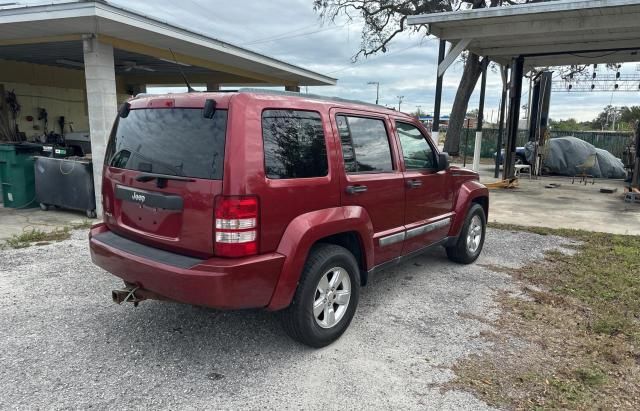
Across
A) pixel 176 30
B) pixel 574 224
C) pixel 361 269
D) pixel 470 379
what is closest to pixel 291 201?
pixel 361 269

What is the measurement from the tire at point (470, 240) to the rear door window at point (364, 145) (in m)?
1.80

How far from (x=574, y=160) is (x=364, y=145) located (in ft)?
51.0

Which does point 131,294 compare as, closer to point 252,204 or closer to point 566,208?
point 252,204

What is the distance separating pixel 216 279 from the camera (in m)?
2.60

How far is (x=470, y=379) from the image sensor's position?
115 inches

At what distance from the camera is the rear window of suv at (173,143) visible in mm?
2717

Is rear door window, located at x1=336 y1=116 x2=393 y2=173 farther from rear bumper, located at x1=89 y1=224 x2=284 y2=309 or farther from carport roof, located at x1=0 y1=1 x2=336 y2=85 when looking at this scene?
carport roof, located at x1=0 y1=1 x2=336 y2=85

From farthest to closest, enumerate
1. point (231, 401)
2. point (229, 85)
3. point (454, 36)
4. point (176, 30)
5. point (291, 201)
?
point (229, 85) < point (454, 36) < point (176, 30) < point (291, 201) < point (231, 401)

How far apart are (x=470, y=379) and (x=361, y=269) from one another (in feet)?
3.76

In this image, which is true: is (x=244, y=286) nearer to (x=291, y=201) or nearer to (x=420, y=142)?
(x=291, y=201)

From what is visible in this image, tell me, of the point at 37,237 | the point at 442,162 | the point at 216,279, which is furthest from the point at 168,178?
the point at 37,237

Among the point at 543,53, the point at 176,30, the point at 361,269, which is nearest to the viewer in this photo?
the point at 361,269

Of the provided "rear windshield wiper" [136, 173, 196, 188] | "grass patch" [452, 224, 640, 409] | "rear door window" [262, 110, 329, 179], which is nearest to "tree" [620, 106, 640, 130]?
"grass patch" [452, 224, 640, 409]

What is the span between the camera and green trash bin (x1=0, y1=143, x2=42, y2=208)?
775cm
